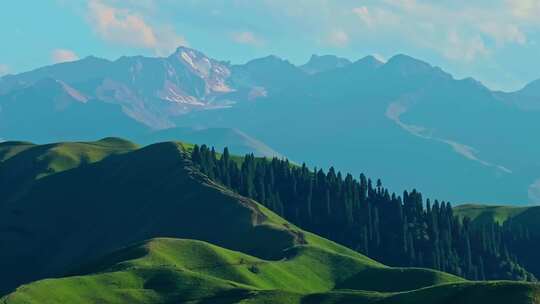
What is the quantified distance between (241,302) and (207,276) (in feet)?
84.8

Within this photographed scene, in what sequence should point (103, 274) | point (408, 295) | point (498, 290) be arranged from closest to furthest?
point (498, 290)
point (408, 295)
point (103, 274)

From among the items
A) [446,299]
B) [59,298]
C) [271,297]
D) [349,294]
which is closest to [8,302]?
[59,298]

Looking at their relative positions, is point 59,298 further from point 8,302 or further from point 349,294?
point 349,294

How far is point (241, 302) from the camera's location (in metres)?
175

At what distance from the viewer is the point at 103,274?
194500mm

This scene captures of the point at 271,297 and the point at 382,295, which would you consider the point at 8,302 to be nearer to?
the point at 271,297

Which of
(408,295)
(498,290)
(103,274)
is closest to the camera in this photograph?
(498,290)

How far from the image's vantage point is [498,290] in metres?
161

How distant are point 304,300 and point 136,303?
Answer: 28414 millimetres

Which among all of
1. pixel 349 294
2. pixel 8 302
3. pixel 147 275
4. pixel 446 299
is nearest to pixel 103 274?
pixel 147 275

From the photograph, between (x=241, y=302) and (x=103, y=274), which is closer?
(x=241, y=302)

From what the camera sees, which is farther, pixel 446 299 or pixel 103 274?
pixel 103 274

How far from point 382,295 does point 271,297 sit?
18.2 m

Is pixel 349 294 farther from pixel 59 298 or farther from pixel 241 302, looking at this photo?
pixel 59 298
